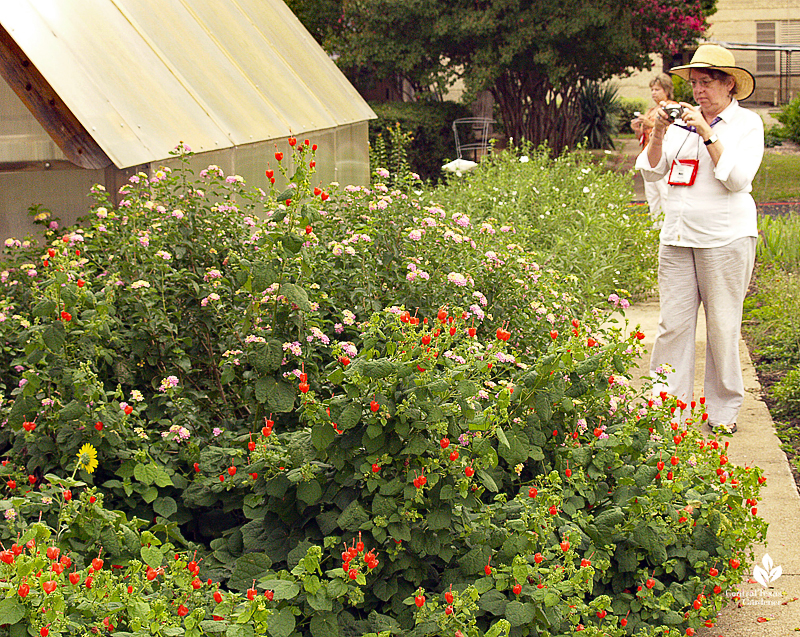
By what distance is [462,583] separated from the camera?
2545 mm

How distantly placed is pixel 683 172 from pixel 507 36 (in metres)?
12.0

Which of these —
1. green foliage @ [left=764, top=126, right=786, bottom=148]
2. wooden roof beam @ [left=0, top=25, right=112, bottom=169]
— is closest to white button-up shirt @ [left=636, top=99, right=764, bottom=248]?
wooden roof beam @ [left=0, top=25, right=112, bottom=169]

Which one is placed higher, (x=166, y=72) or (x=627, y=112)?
(x=627, y=112)

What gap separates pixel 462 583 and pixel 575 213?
5951mm

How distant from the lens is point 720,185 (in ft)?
15.0

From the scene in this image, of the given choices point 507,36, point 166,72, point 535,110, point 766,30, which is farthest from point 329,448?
point 766,30

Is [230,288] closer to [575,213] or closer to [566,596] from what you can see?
[566,596]

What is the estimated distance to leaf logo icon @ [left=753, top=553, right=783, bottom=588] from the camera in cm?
324

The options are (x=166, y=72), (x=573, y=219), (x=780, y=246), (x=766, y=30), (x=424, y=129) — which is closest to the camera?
(x=166, y=72)

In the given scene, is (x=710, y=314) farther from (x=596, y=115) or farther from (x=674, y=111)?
(x=596, y=115)

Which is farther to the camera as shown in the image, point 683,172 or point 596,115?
point 596,115

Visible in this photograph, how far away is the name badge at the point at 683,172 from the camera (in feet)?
15.1

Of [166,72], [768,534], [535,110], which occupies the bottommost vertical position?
[768,534]

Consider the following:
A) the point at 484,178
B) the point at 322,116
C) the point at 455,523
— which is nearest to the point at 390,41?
the point at 484,178
